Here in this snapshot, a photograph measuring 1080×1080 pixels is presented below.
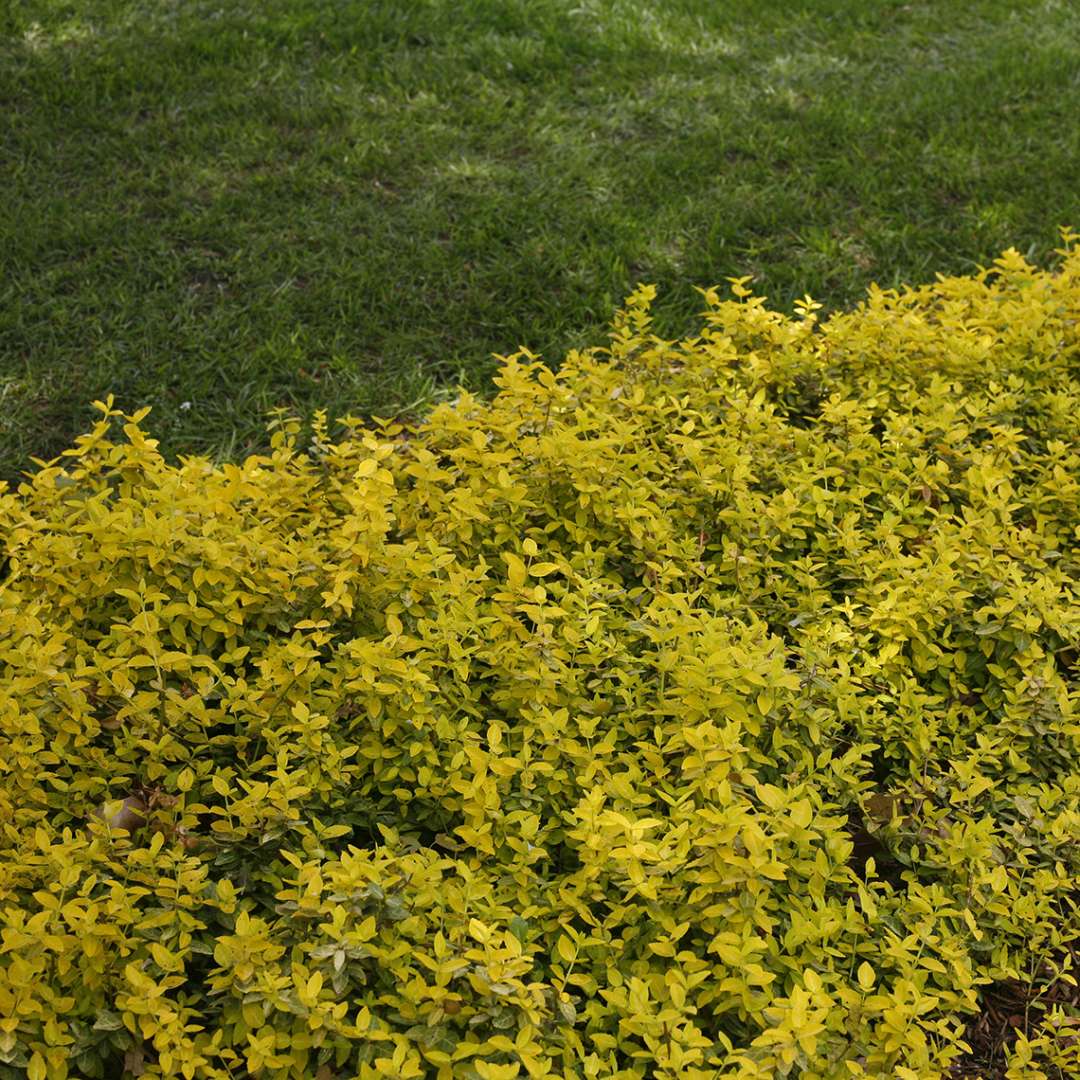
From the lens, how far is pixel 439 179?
5312mm

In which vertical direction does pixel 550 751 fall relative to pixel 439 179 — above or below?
below

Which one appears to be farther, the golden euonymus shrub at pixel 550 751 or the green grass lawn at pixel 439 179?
the green grass lawn at pixel 439 179

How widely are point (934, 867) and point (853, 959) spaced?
0.98 feet

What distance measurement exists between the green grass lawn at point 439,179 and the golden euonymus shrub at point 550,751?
4.15 feet

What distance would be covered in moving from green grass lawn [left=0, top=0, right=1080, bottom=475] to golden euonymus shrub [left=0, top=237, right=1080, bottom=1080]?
4.15ft

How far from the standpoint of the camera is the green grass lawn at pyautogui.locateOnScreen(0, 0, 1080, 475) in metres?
4.45

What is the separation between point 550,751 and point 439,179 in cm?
351

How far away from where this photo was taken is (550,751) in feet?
7.91

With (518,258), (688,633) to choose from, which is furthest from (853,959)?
(518,258)

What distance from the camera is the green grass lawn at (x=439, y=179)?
4449 mm

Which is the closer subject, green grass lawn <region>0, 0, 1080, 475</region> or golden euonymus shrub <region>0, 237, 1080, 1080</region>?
golden euonymus shrub <region>0, 237, 1080, 1080</region>

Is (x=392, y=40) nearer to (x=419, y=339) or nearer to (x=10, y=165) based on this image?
(x=10, y=165)

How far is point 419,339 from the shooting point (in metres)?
4.55

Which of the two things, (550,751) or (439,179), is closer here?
(550,751)
